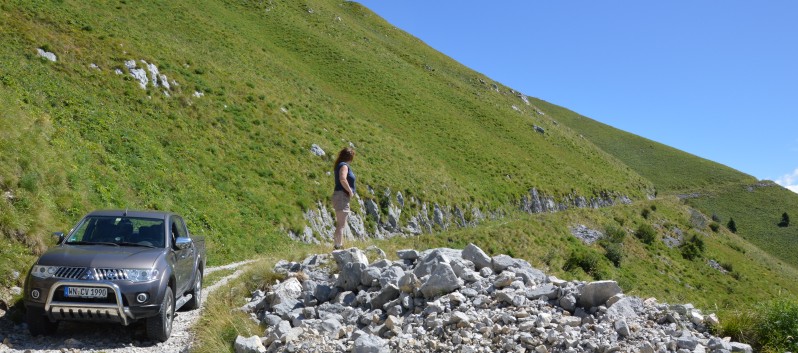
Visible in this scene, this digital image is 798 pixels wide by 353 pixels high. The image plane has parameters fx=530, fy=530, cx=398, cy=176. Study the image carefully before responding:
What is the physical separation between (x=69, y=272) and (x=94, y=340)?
1212mm

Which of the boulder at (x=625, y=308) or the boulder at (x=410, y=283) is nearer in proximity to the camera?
the boulder at (x=625, y=308)

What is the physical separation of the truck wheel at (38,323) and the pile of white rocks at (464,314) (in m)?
2.89

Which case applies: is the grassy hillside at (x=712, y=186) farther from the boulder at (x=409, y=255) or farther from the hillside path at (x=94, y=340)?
the hillside path at (x=94, y=340)

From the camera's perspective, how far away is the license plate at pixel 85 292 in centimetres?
744

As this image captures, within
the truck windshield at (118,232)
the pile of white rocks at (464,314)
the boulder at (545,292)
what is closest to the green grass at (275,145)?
the pile of white rocks at (464,314)

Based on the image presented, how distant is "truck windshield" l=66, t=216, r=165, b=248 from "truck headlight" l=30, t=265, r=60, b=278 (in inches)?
40.0

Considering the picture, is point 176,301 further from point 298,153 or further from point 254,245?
point 298,153

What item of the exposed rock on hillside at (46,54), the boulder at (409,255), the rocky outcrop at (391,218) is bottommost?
the rocky outcrop at (391,218)

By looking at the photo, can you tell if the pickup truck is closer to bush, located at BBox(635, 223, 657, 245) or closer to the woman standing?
the woman standing

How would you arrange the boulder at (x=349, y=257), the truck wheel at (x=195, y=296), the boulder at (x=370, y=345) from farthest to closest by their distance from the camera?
the truck wheel at (x=195, y=296) < the boulder at (x=349, y=257) < the boulder at (x=370, y=345)

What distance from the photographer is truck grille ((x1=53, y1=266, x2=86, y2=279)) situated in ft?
24.6

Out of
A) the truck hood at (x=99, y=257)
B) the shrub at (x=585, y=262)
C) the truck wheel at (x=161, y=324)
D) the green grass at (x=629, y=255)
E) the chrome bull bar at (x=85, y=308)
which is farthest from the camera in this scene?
the shrub at (x=585, y=262)

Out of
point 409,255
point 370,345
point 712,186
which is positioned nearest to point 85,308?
point 370,345

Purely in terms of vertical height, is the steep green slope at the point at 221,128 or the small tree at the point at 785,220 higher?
the small tree at the point at 785,220
